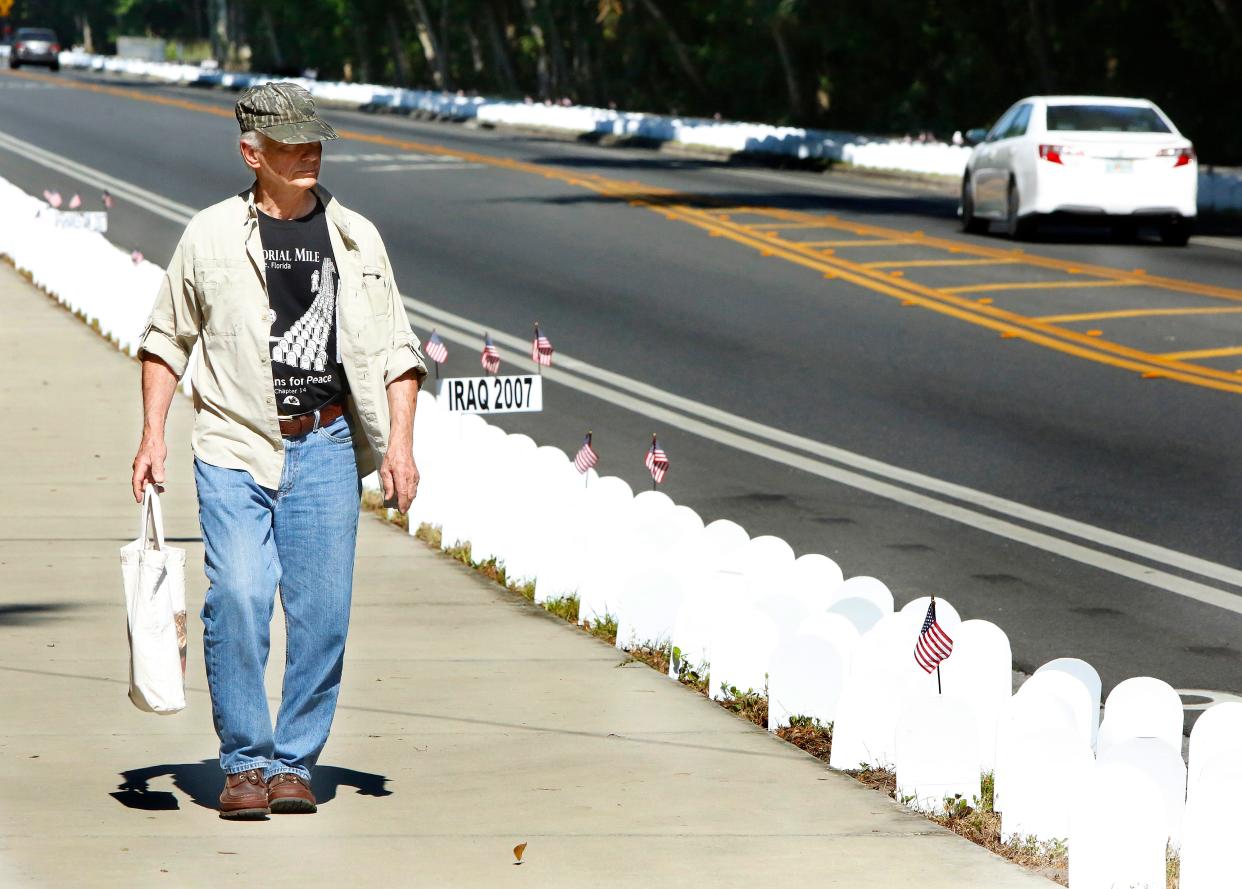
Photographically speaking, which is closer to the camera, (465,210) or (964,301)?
(964,301)

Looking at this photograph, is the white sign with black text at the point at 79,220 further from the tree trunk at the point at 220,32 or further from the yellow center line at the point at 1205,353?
the tree trunk at the point at 220,32

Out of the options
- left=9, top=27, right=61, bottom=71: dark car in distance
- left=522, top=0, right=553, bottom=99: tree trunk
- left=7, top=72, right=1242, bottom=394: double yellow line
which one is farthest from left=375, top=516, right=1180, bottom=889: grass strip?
left=9, top=27, right=61, bottom=71: dark car in distance

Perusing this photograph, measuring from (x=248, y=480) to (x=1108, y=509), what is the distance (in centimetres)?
676

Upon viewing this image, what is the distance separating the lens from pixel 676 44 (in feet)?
207

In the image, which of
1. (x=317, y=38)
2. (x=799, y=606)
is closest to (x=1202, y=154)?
(x=799, y=606)

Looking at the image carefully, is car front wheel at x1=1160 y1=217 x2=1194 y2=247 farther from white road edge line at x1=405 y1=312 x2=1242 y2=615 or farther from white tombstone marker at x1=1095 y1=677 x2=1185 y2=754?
white tombstone marker at x1=1095 y1=677 x2=1185 y2=754

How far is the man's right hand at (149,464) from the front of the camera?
5.84m

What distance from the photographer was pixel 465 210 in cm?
3002

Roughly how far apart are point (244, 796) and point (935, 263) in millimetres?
18075

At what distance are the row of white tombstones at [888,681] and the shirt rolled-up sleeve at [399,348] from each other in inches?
61.2

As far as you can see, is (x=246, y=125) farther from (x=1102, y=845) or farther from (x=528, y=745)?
(x=1102, y=845)

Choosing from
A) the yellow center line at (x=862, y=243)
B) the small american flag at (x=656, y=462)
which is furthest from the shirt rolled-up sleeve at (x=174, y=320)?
the yellow center line at (x=862, y=243)

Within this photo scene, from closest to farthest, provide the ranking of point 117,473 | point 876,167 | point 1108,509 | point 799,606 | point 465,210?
point 799,606, point 1108,509, point 117,473, point 465,210, point 876,167

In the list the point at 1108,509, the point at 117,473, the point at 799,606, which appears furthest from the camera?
the point at 117,473
